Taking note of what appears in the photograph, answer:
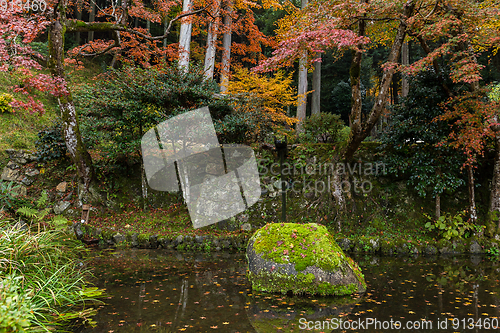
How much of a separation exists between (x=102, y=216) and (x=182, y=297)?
18.0 feet

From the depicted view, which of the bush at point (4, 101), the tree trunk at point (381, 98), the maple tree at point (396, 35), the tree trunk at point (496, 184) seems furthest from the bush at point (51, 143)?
the tree trunk at point (496, 184)

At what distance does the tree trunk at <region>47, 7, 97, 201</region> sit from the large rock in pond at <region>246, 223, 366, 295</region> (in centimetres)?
632

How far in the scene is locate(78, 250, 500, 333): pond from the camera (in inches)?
125

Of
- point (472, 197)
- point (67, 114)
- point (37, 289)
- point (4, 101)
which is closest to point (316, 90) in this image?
point (472, 197)

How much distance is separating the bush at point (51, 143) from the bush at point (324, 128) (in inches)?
305

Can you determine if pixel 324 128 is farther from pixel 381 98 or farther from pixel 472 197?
pixel 472 197

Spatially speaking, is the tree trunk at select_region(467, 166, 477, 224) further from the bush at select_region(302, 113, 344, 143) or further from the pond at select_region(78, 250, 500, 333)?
the bush at select_region(302, 113, 344, 143)

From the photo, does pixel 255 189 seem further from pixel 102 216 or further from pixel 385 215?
pixel 102 216

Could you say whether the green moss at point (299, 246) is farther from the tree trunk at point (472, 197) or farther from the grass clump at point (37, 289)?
the tree trunk at point (472, 197)

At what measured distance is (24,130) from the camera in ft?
33.9

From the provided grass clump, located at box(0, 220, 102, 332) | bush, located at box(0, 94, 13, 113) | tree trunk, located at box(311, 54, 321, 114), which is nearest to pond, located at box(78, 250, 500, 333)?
grass clump, located at box(0, 220, 102, 332)

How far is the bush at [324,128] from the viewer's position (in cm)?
966

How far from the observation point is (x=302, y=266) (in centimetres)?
423

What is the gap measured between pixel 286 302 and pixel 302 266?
1.85ft
